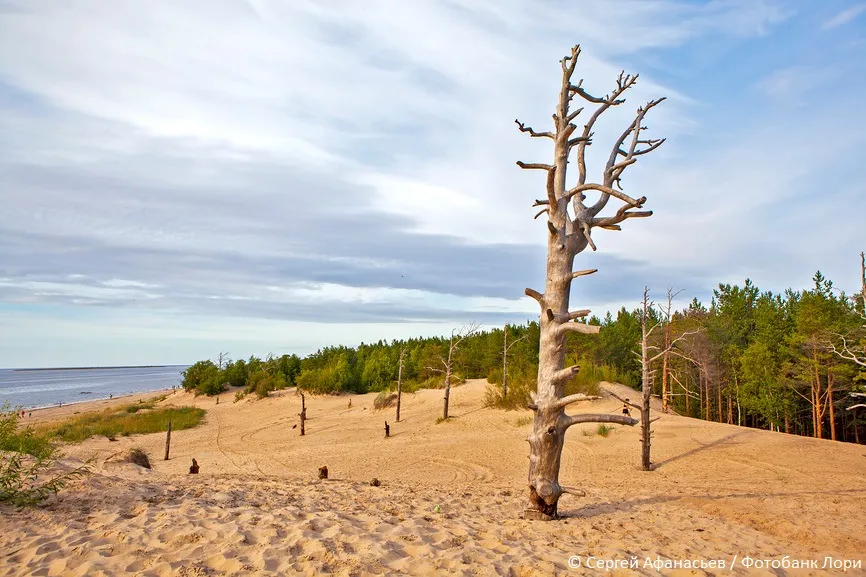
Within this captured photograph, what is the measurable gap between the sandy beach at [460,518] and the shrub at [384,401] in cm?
1529

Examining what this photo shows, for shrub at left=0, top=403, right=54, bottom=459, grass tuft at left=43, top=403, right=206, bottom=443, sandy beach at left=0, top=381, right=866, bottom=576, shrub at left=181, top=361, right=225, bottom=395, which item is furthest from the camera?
shrub at left=181, top=361, right=225, bottom=395

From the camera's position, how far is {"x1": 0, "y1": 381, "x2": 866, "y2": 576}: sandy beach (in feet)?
17.2

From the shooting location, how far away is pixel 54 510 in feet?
20.8

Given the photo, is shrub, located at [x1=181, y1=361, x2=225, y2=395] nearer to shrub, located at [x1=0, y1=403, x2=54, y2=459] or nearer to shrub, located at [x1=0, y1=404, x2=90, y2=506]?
shrub, located at [x1=0, y1=404, x2=90, y2=506]

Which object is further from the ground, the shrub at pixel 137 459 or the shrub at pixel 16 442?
the shrub at pixel 16 442

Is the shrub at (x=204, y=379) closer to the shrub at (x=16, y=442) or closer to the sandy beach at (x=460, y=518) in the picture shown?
the sandy beach at (x=460, y=518)

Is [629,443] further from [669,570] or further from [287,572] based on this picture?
[287,572]

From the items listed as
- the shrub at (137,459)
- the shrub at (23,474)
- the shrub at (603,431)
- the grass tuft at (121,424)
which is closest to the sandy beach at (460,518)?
the shrub at (23,474)

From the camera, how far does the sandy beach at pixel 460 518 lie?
5.24m

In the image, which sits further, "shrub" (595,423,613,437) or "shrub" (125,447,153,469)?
"shrub" (595,423,613,437)

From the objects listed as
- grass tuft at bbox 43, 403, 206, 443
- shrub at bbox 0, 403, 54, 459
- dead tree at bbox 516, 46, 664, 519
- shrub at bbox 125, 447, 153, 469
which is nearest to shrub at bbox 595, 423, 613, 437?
dead tree at bbox 516, 46, 664, 519

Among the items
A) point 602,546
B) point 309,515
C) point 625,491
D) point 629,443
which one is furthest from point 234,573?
point 629,443

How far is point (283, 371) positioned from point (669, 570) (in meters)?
56.1

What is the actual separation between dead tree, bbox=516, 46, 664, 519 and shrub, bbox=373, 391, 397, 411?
26.2 metres
